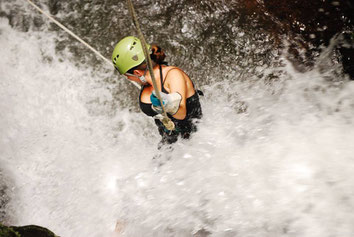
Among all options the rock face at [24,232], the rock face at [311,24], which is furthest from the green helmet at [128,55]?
the rock face at [311,24]

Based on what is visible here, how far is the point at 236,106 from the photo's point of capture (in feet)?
13.0

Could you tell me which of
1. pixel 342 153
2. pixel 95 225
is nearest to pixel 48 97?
pixel 95 225

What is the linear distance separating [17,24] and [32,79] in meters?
1.41

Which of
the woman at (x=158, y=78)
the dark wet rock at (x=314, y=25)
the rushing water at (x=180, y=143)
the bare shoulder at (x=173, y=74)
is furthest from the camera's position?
the dark wet rock at (x=314, y=25)

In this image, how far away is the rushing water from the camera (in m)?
2.66

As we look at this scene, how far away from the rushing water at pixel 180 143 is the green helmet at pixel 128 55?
1460mm

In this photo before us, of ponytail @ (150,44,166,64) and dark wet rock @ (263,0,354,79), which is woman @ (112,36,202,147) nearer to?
ponytail @ (150,44,166,64)

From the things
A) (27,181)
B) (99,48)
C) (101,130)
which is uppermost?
Result: (99,48)

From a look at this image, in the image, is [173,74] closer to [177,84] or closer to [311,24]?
[177,84]

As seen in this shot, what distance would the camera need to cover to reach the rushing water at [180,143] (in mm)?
2658

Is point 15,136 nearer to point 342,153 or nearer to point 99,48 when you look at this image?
point 99,48

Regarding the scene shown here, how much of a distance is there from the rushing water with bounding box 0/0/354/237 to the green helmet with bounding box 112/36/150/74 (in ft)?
4.79

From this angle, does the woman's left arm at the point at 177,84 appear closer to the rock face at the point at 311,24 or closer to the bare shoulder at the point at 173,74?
the bare shoulder at the point at 173,74

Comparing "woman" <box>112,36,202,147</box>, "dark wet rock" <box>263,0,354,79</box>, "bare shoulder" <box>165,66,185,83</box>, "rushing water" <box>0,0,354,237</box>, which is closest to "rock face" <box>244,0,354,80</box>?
"dark wet rock" <box>263,0,354,79</box>
